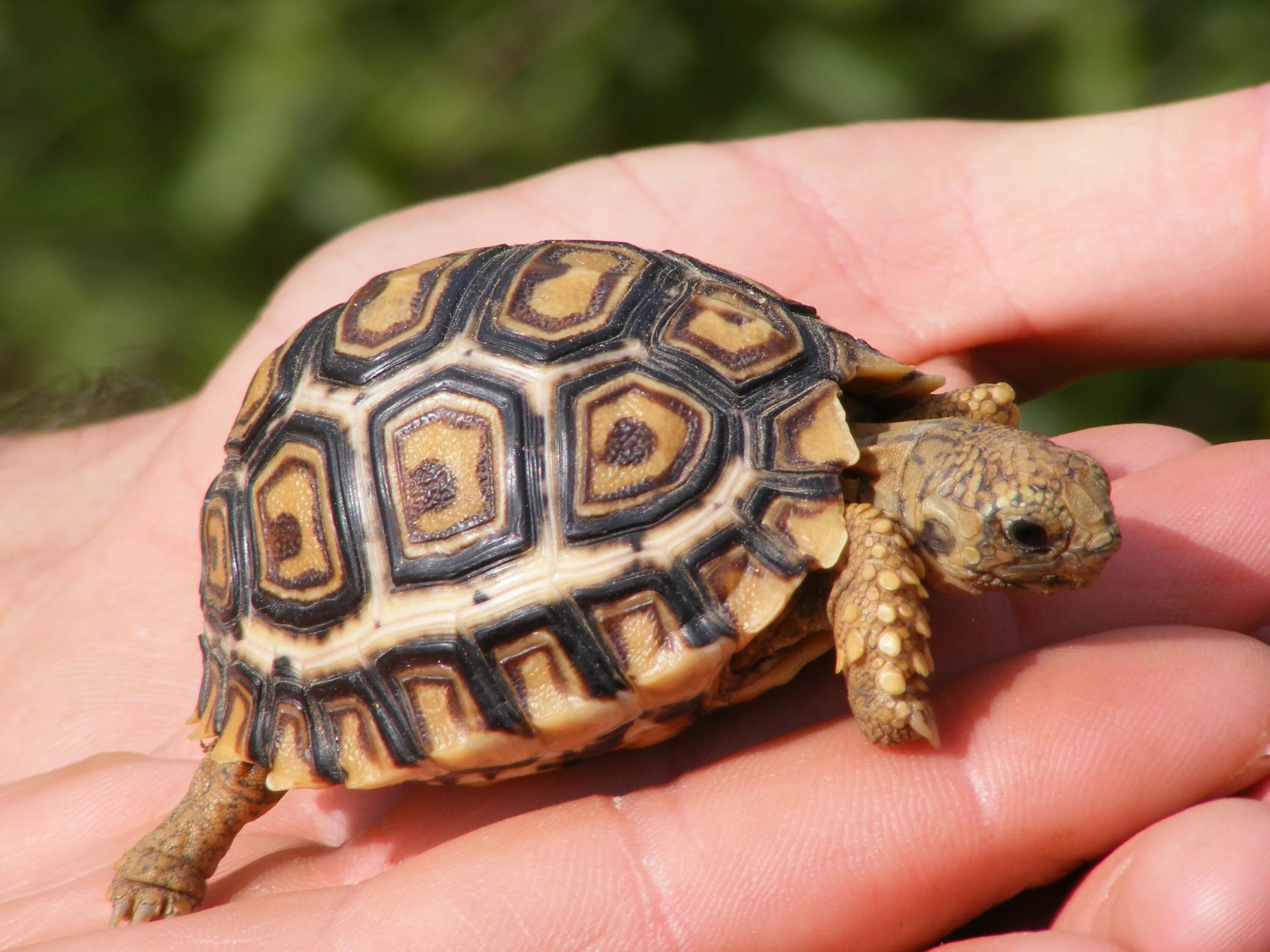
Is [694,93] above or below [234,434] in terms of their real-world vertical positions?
above

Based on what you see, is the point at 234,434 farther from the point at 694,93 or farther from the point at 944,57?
the point at 944,57

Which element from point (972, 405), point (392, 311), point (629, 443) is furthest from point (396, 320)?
point (972, 405)

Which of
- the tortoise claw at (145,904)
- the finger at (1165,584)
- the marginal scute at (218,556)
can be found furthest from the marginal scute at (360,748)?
the finger at (1165,584)

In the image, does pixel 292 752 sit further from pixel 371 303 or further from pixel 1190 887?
pixel 1190 887

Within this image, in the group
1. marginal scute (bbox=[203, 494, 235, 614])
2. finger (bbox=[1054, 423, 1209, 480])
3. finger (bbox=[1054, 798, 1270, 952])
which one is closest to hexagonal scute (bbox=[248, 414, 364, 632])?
marginal scute (bbox=[203, 494, 235, 614])

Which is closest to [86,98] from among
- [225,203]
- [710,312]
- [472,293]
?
[225,203]

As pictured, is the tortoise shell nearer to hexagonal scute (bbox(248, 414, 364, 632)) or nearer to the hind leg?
hexagonal scute (bbox(248, 414, 364, 632))
